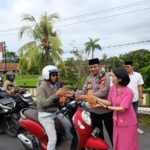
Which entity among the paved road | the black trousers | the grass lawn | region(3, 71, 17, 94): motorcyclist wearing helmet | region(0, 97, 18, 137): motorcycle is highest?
region(3, 71, 17, 94): motorcyclist wearing helmet

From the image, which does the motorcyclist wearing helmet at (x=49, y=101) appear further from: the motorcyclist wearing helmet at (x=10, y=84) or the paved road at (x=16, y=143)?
the motorcyclist wearing helmet at (x=10, y=84)

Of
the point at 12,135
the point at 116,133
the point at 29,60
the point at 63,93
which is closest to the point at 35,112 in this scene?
the point at 63,93

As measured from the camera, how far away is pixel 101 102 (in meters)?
4.54

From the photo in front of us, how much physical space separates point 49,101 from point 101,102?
82 cm

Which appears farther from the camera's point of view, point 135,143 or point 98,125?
point 98,125

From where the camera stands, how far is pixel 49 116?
203 inches

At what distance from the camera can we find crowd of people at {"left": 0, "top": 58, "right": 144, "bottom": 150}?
14.2ft

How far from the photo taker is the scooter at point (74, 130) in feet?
15.5

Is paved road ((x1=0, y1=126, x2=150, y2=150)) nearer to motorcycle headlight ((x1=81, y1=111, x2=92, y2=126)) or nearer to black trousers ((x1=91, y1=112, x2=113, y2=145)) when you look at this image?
black trousers ((x1=91, y1=112, x2=113, y2=145))

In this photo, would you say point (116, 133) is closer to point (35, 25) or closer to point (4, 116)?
point (4, 116)

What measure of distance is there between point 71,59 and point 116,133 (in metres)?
10.1

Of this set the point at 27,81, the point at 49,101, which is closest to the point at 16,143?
the point at 49,101

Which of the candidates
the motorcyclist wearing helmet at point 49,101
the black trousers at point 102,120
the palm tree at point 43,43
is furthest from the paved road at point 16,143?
the palm tree at point 43,43

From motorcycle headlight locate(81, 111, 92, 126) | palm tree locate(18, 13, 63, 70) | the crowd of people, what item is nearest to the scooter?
motorcycle headlight locate(81, 111, 92, 126)
